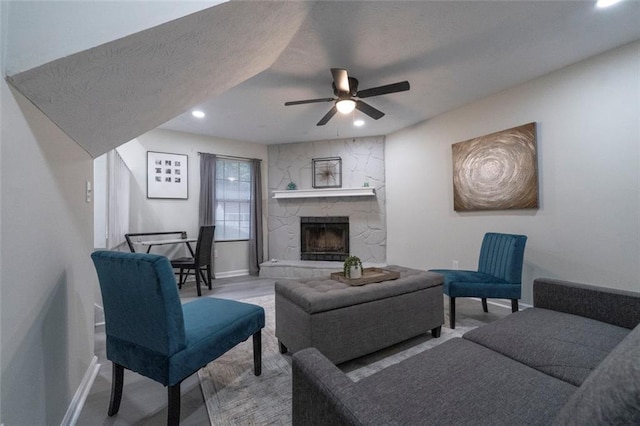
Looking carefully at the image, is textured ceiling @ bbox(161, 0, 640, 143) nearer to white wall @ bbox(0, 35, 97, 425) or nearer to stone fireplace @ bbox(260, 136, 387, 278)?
stone fireplace @ bbox(260, 136, 387, 278)

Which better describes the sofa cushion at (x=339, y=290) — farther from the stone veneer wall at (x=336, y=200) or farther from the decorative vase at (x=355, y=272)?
the stone veneer wall at (x=336, y=200)

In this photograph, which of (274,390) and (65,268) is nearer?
(65,268)

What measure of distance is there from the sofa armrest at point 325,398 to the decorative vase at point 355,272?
1291 millimetres

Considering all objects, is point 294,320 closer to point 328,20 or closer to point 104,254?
point 104,254

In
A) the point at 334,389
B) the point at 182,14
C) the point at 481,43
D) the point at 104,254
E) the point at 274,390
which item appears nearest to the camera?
the point at 334,389

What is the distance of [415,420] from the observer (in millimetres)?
808

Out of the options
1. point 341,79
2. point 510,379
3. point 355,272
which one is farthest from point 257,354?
point 341,79

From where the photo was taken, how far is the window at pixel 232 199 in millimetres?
4988

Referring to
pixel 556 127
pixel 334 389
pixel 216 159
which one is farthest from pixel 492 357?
pixel 216 159

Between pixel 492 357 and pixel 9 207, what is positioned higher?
pixel 9 207

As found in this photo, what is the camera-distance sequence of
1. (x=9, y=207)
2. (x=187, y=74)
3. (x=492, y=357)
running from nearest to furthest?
(x=9, y=207)
(x=492, y=357)
(x=187, y=74)

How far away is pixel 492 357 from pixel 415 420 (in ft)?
1.94

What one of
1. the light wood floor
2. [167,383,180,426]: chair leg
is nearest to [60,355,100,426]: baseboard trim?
the light wood floor

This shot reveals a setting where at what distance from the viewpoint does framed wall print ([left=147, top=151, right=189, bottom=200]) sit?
434 centimetres
